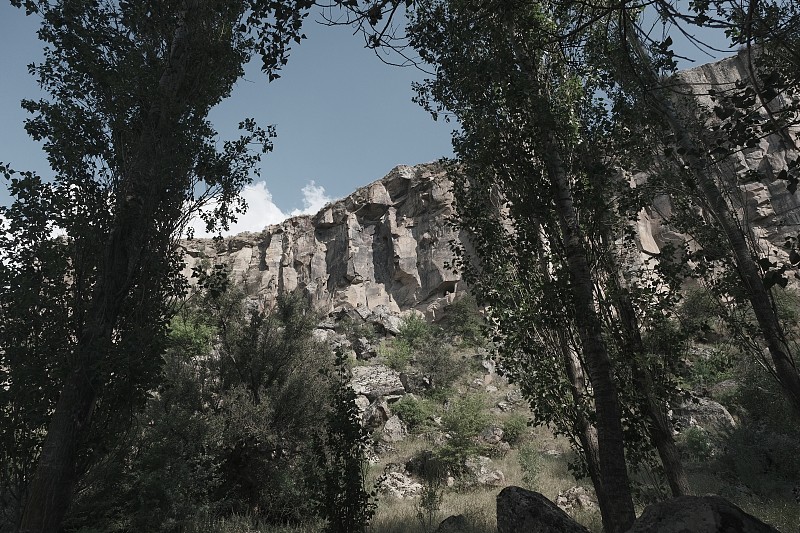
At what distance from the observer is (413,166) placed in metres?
49.7

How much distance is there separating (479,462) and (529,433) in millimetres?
4806

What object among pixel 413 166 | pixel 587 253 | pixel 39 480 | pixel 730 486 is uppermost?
pixel 413 166

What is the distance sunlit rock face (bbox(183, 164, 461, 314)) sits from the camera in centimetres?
4309

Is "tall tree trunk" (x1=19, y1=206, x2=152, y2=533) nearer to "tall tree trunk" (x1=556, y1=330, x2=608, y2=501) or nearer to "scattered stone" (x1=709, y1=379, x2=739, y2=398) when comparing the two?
"tall tree trunk" (x1=556, y1=330, x2=608, y2=501)

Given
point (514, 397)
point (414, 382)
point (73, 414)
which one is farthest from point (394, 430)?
point (73, 414)

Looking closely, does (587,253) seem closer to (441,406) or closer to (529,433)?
(529,433)

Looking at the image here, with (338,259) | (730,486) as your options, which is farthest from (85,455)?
(338,259)

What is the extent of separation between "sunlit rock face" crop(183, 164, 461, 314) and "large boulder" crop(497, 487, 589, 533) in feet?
118

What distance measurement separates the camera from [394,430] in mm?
19266

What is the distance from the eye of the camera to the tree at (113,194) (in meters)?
5.56

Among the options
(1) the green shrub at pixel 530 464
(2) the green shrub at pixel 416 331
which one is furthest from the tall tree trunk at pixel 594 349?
(2) the green shrub at pixel 416 331

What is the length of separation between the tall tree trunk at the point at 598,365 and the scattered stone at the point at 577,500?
6.33m

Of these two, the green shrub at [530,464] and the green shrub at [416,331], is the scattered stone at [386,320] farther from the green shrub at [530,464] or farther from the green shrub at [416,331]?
the green shrub at [530,464]

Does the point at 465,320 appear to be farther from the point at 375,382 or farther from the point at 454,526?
the point at 454,526
